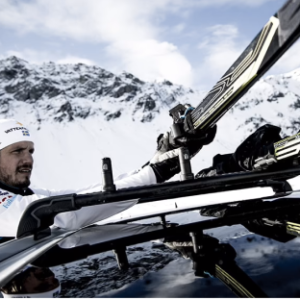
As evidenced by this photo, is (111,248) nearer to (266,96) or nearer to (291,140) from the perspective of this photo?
(291,140)

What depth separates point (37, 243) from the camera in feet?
5.20

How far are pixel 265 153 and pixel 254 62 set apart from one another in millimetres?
657

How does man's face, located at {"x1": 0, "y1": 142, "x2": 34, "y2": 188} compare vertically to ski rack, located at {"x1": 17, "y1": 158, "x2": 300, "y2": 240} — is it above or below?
above

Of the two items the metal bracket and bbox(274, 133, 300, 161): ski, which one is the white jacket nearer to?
the metal bracket

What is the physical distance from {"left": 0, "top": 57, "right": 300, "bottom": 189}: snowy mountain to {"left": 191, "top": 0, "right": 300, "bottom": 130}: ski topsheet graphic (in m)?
26.1

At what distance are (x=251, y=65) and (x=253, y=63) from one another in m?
0.02

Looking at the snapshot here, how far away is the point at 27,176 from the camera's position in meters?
2.67

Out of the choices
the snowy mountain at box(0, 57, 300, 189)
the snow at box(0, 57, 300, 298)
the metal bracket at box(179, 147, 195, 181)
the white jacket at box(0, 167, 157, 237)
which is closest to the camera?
the metal bracket at box(179, 147, 195, 181)

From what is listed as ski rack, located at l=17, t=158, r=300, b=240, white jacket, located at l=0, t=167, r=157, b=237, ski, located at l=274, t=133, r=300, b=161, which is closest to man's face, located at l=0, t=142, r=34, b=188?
white jacket, located at l=0, t=167, r=157, b=237

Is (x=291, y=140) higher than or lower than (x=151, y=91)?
lower

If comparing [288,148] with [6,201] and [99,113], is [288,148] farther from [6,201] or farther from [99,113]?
[99,113]

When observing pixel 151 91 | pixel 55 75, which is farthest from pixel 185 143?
pixel 55 75

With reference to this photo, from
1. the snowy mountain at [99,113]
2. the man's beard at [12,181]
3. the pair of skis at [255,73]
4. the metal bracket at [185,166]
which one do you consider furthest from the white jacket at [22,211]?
the snowy mountain at [99,113]

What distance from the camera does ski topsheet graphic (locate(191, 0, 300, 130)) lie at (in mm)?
1298
